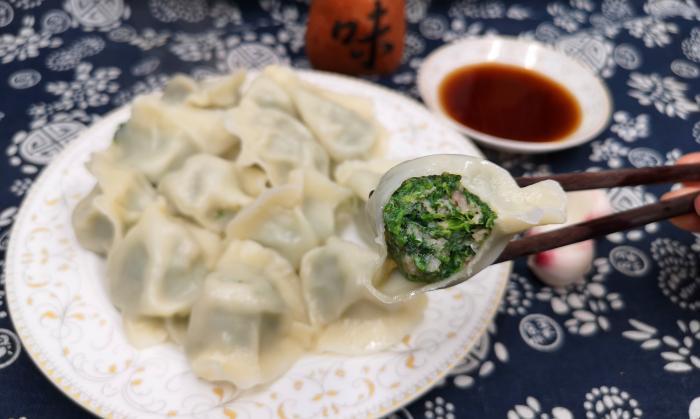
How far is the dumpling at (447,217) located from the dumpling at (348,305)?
465 mm

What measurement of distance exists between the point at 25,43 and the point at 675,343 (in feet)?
11.3

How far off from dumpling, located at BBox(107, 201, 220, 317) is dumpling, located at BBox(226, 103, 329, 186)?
41 cm

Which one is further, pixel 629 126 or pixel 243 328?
pixel 629 126

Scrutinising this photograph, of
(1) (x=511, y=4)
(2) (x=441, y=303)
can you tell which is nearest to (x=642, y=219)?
(2) (x=441, y=303)

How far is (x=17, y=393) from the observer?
1770mm

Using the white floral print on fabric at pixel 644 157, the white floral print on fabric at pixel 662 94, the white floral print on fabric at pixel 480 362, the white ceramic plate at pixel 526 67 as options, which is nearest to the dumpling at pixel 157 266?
the white floral print on fabric at pixel 480 362

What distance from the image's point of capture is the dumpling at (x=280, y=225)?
1.98 m

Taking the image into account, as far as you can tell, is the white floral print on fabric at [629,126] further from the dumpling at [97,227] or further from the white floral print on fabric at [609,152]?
the dumpling at [97,227]

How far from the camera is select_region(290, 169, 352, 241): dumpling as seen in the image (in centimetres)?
211

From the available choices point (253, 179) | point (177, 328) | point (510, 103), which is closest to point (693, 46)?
point (510, 103)

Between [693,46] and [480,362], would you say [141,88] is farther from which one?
[693,46]

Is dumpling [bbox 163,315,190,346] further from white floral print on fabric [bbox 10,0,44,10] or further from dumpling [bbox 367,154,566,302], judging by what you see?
white floral print on fabric [bbox 10,0,44,10]

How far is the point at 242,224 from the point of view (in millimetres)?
1976

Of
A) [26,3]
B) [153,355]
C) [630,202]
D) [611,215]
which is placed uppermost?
[611,215]
